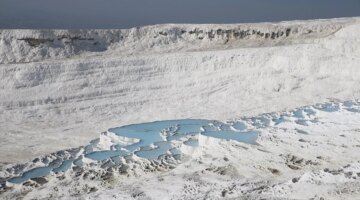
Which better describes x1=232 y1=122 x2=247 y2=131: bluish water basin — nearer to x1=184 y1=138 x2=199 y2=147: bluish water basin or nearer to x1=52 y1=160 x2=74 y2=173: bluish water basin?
x1=184 y1=138 x2=199 y2=147: bluish water basin

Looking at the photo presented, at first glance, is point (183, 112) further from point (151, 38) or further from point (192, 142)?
point (192, 142)

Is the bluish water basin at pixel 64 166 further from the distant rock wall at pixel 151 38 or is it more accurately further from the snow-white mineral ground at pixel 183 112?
the distant rock wall at pixel 151 38

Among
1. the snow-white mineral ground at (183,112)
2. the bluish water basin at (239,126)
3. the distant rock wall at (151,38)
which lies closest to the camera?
the snow-white mineral ground at (183,112)

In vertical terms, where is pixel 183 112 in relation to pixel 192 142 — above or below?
below

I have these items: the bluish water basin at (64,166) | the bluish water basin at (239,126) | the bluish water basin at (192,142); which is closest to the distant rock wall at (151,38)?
the bluish water basin at (64,166)

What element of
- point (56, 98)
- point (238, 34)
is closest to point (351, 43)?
point (238, 34)

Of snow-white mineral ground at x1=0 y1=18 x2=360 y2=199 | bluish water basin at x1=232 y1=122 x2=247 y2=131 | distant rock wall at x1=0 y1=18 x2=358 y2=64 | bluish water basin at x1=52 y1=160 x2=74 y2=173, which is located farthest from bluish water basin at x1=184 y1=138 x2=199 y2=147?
distant rock wall at x1=0 y1=18 x2=358 y2=64

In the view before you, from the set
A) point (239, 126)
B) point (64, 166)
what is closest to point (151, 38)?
point (239, 126)

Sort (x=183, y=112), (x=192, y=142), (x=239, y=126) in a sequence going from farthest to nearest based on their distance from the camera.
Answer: (x=183, y=112) → (x=239, y=126) → (x=192, y=142)
